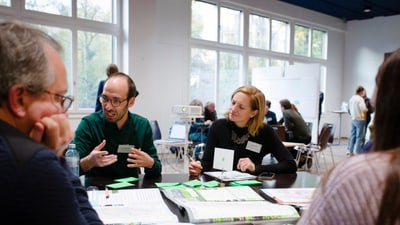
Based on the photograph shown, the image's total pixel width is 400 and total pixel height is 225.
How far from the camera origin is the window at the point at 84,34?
6.27 metres

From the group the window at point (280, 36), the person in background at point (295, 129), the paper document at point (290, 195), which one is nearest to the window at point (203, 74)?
the window at point (280, 36)

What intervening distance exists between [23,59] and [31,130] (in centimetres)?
15

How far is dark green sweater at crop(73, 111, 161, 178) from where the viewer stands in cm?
208

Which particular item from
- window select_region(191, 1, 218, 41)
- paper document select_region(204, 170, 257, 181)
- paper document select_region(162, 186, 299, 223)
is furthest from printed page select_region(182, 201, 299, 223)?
window select_region(191, 1, 218, 41)

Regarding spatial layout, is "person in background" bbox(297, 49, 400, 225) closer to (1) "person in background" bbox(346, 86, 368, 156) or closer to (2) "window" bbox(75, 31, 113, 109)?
(2) "window" bbox(75, 31, 113, 109)

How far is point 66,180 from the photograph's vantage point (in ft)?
2.15

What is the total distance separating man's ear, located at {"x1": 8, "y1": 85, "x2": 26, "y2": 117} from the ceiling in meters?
9.87

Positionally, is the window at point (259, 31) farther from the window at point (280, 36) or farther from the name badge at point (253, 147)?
the name badge at point (253, 147)

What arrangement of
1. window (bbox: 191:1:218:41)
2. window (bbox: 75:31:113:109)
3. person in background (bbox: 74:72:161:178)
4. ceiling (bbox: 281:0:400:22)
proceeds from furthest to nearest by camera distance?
ceiling (bbox: 281:0:400:22)
window (bbox: 191:1:218:41)
window (bbox: 75:31:113:109)
person in background (bbox: 74:72:161:178)

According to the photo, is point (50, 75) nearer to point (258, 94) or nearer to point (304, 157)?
point (258, 94)

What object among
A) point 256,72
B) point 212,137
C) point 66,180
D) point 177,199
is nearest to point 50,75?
point 66,180

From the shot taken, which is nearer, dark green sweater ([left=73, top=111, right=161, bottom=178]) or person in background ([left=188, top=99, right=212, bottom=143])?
dark green sweater ([left=73, top=111, right=161, bottom=178])

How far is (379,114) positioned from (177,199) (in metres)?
0.94

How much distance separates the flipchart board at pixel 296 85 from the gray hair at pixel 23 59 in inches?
298
